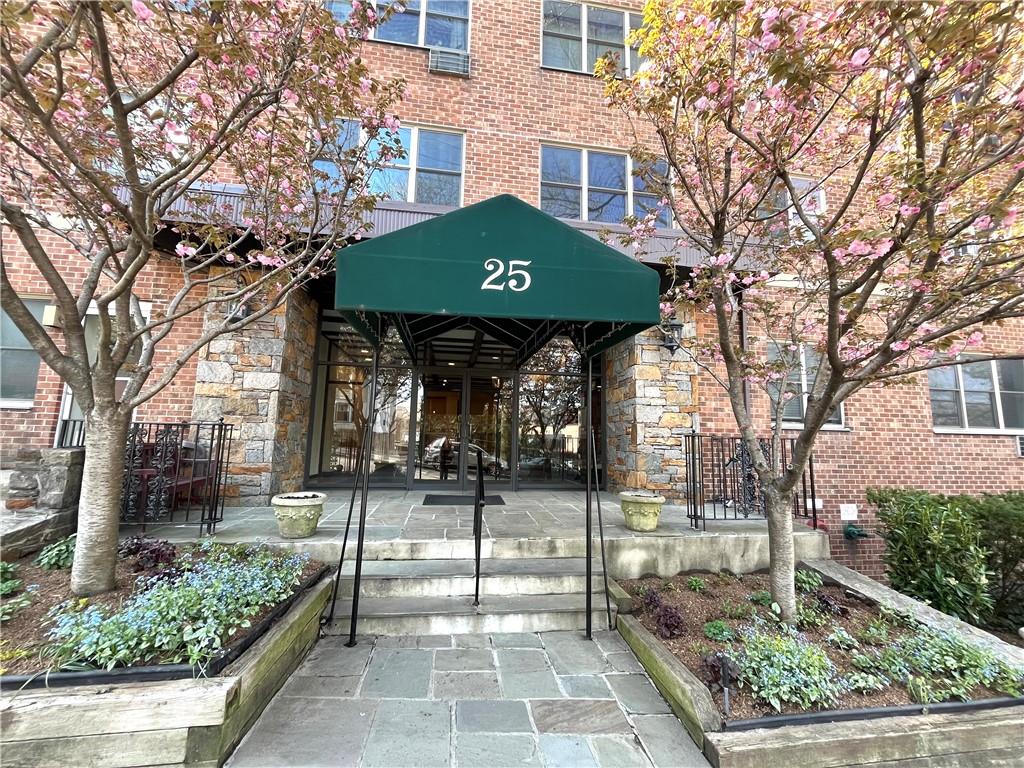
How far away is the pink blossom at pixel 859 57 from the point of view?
8.36 ft

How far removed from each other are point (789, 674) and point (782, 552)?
973 mm

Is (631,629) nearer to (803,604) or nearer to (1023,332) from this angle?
(803,604)

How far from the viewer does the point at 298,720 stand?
2174 mm

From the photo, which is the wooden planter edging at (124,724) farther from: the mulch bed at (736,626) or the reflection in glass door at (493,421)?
the reflection in glass door at (493,421)

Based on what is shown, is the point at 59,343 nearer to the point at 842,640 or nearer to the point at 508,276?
the point at 508,276

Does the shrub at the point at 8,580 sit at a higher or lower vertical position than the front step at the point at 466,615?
higher

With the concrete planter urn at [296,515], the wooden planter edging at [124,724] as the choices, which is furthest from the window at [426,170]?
the wooden planter edging at [124,724]

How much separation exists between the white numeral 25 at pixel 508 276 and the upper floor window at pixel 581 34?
249 inches

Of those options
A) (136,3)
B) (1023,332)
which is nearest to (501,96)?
(136,3)

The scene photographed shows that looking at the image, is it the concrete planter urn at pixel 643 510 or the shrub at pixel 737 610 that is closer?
the shrub at pixel 737 610

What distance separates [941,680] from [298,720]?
3.54m

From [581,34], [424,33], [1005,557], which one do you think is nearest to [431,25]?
[424,33]

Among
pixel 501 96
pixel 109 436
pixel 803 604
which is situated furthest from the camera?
pixel 501 96

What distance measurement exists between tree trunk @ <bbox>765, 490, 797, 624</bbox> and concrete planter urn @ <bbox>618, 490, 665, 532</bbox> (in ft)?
3.90
